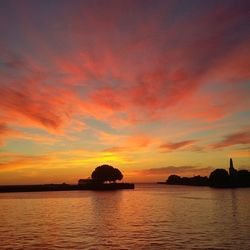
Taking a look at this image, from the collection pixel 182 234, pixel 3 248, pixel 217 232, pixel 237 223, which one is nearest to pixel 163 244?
pixel 182 234

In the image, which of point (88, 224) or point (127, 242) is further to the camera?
point (88, 224)

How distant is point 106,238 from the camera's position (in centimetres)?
4884

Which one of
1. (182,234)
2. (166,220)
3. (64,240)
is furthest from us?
(166,220)

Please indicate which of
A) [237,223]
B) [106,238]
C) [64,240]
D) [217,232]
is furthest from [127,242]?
[237,223]

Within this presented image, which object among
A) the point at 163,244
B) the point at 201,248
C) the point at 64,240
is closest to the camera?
the point at 201,248

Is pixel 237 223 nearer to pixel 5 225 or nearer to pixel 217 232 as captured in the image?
pixel 217 232

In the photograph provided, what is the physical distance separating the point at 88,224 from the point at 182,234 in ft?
64.2

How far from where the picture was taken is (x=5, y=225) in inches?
2527

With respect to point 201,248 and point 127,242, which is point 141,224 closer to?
point 127,242

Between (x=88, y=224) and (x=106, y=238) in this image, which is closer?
(x=106, y=238)

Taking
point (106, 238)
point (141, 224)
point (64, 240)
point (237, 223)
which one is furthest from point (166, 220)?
point (64, 240)

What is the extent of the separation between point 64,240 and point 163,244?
12277 millimetres

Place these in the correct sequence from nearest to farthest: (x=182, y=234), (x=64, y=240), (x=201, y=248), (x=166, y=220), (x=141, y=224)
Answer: (x=201, y=248), (x=64, y=240), (x=182, y=234), (x=141, y=224), (x=166, y=220)

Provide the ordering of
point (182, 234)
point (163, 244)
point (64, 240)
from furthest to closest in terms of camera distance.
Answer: point (182, 234)
point (64, 240)
point (163, 244)
